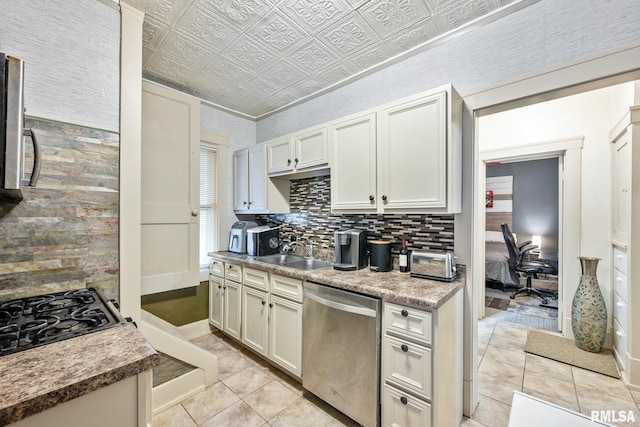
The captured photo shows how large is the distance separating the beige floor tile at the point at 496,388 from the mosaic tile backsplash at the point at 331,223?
3.89 feet

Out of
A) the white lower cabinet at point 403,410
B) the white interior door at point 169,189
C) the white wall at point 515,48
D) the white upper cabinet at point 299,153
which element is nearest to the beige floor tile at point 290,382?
the white lower cabinet at point 403,410

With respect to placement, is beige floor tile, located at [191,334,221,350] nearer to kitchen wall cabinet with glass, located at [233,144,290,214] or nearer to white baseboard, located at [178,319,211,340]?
white baseboard, located at [178,319,211,340]

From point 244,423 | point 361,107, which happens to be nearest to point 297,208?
point 361,107

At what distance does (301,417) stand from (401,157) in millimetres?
1934

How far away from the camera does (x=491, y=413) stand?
1.87 metres

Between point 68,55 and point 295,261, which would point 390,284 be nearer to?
point 295,261

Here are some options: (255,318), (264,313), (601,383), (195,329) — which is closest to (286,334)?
(264,313)

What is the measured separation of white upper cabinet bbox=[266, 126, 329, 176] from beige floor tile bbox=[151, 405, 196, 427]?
210 centimetres

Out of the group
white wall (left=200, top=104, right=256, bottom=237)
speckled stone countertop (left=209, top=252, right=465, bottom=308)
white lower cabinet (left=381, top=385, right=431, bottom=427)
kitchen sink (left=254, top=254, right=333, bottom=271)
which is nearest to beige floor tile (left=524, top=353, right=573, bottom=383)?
speckled stone countertop (left=209, top=252, right=465, bottom=308)

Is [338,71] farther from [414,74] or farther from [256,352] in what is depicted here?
[256,352]

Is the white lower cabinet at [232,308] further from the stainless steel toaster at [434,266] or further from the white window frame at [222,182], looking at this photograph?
the stainless steel toaster at [434,266]

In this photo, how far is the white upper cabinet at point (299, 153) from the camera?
244 centimetres

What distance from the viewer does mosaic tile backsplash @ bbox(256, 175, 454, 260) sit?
2076 mm

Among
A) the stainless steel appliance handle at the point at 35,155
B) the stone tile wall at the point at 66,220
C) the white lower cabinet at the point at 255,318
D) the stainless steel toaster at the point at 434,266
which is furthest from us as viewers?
the white lower cabinet at the point at 255,318
